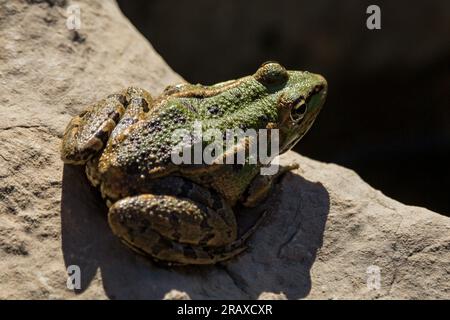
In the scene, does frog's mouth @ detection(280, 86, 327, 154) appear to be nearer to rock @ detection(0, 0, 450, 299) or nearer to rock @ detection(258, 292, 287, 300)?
rock @ detection(0, 0, 450, 299)

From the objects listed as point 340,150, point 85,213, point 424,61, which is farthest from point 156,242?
point 424,61

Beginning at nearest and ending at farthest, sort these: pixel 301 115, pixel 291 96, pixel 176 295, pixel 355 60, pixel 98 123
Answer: pixel 176 295, pixel 98 123, pixel 291 96, pixel 301 115, pixel 355 60

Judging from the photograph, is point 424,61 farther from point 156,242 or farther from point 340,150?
point 156,242

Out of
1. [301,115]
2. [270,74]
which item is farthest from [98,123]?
[301,115]

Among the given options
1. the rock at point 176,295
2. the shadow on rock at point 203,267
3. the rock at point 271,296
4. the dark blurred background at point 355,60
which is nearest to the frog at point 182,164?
the shadow on rock at point 203,267

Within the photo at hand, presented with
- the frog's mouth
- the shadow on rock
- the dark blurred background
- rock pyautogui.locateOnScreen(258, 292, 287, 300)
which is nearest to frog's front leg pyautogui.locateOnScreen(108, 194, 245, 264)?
the shadow on rock

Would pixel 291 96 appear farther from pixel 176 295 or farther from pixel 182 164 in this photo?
pixel 176 295
